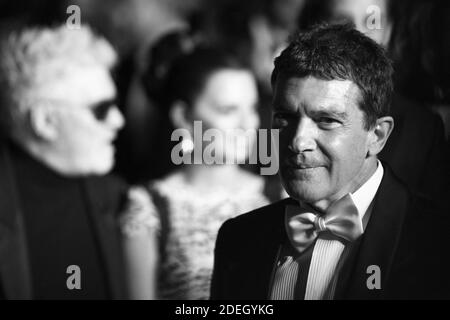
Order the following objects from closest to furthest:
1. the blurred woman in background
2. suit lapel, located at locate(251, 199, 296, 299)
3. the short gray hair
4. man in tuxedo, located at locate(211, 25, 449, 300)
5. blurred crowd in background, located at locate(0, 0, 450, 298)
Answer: man in tuxedo, located at locate(211, 25, 449, 300)
suit lapel, located at locate(251, 199, 296, 299)
blurred crowd in background, located at locate(0, 0, 450, 298)
the blurred woman in background
the short gray hair

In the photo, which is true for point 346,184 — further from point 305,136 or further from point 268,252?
point 268,252

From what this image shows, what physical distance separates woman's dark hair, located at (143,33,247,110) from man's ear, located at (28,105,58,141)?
0.32 meters

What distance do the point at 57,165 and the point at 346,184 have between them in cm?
100

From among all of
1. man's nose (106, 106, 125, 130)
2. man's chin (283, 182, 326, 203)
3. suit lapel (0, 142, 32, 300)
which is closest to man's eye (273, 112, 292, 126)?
man's chin (283, 182, 326, 203)

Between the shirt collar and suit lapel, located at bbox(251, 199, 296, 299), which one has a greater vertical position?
the shirt collar

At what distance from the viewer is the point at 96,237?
2.21 metres

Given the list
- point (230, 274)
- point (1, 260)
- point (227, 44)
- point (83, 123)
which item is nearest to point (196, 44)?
point (227, 44)

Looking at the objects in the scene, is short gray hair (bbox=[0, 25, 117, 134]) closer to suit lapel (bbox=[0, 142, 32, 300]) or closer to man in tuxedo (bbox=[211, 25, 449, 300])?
suit lapel (bbox=[0, 142, 32, 300])

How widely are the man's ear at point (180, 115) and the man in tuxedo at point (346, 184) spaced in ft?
1.44

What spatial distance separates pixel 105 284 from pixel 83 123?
51 cm

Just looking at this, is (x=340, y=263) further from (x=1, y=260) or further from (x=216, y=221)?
(x=1, y=260)

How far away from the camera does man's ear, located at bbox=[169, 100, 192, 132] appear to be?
2.15 metres

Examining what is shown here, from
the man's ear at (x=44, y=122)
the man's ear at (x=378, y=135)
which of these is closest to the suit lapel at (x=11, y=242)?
the man's ear at (x=44, y=122)

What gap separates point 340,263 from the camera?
1749mm
